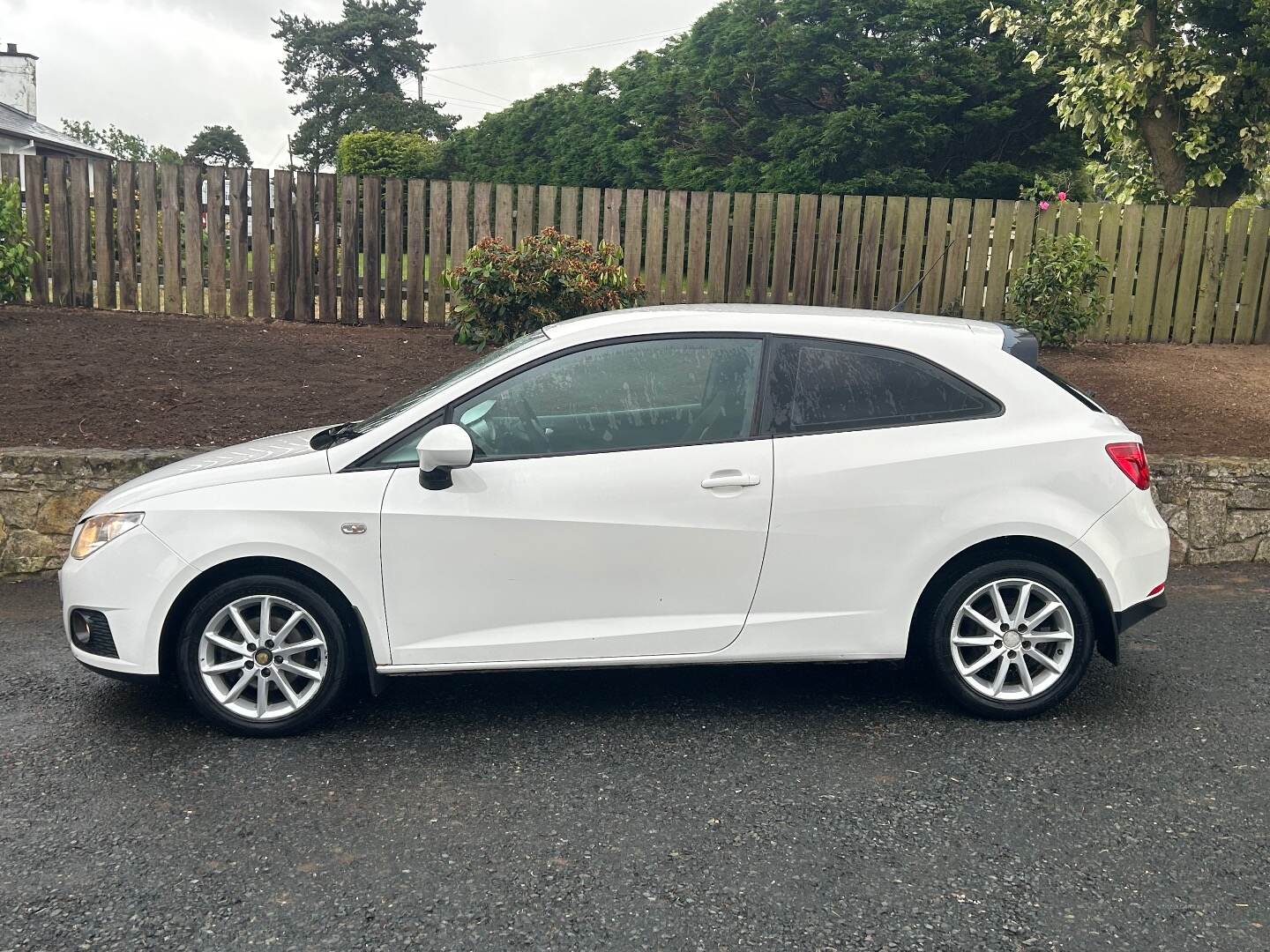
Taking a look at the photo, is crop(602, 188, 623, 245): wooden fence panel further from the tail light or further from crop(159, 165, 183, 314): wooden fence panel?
the tail light

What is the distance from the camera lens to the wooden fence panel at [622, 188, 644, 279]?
11.5m

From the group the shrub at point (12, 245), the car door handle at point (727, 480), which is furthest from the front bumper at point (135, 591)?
the shrub at point (12, 245)

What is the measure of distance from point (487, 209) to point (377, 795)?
27.3ft

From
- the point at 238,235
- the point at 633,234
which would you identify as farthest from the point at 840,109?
the point at 238,235

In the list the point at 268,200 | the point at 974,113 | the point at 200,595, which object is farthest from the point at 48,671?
the point at 974,113

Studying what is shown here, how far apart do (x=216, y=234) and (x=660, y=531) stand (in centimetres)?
842

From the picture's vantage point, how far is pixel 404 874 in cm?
344

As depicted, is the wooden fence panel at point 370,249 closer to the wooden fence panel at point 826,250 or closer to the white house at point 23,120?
the wooden fence panel at point 826,250

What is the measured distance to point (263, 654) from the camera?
4.38 meters

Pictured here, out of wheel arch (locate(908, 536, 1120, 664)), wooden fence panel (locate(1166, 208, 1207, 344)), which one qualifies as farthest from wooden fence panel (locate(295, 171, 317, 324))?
wooden fence panel (locate(1166, 208, 1207, 344))

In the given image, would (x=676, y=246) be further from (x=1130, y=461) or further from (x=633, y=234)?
(x=1130, y=461)

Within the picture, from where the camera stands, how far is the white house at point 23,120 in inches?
1176

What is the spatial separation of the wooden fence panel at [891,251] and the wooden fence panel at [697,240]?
178 cm

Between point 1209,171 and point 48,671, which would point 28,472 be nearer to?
point 48,671
